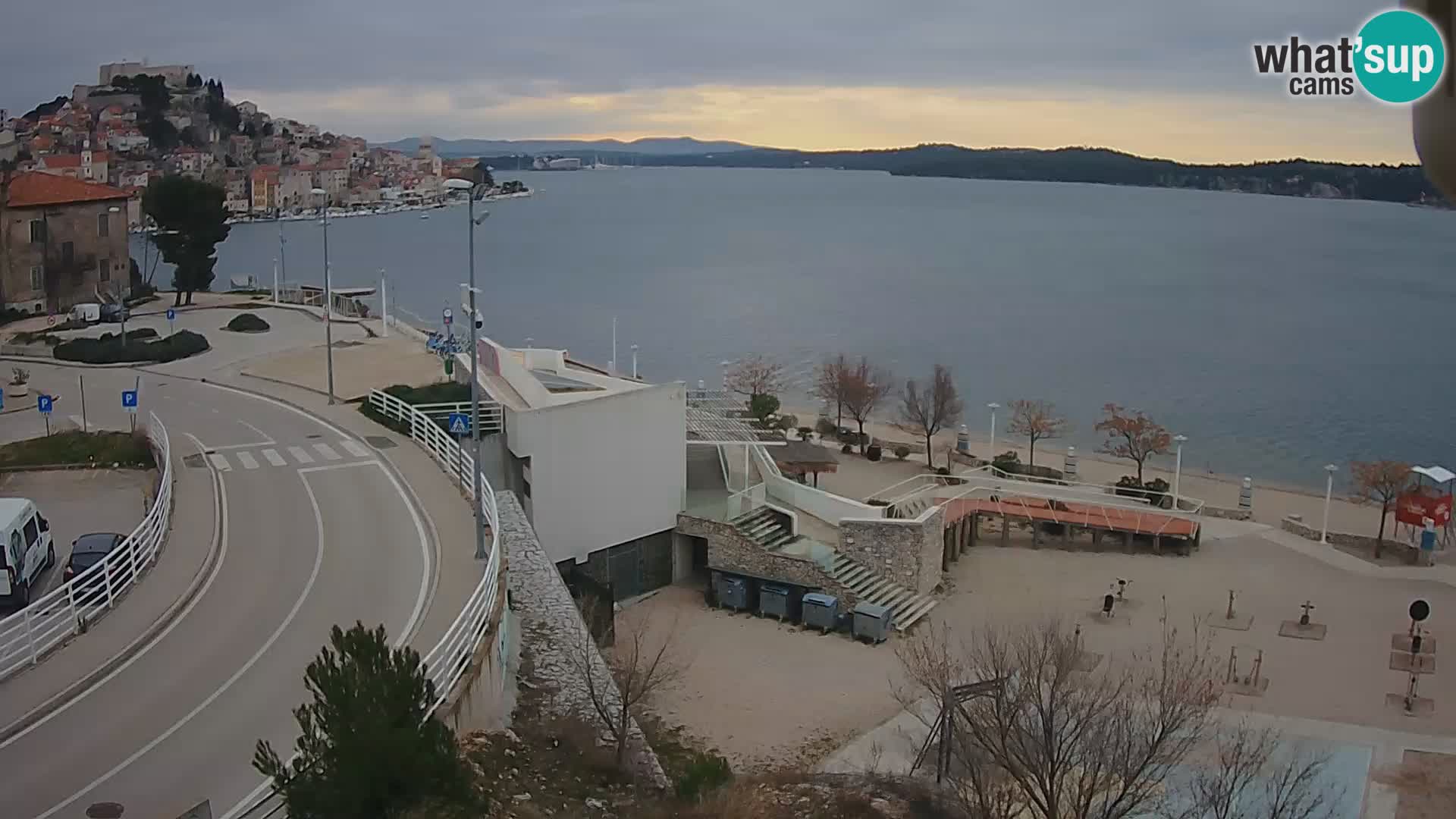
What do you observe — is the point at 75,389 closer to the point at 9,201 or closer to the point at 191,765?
the point at 9,201

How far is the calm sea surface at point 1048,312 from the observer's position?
199ft

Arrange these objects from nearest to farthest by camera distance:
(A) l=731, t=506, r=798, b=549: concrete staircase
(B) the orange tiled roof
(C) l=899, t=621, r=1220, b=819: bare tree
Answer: (C) l=899, t=621, r=1220, b=819: bare tree, (A) l=731, t=506, r=798, b=549: concrete staircase, (B) the orange tiled roof

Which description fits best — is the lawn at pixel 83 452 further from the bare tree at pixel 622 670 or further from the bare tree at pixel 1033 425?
the bare tree at pixel 1033 425

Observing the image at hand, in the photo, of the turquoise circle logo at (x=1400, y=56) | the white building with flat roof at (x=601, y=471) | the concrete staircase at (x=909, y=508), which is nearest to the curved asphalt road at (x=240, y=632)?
the white building with flat roof at (x=601, y=471)

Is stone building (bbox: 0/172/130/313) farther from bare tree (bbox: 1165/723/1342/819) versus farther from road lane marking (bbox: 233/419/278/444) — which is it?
bare tree (bbox: 1165/723/1342/819)

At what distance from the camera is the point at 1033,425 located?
42.6 meters

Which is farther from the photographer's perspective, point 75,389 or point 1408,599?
point 75,389

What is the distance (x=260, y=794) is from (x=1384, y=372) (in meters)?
73.7

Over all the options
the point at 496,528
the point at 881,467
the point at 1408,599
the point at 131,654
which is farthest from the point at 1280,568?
the point at 131,654

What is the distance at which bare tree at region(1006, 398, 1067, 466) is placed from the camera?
1697 inches

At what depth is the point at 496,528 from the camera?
16.8 m

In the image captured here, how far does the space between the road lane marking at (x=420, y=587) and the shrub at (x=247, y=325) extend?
22.4m

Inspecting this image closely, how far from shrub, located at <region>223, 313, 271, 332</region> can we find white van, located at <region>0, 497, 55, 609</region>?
85.6ft

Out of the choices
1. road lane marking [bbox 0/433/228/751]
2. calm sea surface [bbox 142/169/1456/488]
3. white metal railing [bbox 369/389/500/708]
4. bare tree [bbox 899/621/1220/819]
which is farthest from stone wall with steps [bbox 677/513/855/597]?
calm sea surface [bbox 142/169/1456/488]
